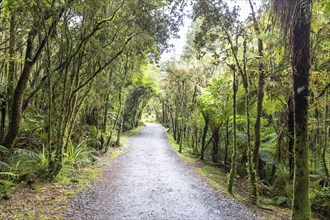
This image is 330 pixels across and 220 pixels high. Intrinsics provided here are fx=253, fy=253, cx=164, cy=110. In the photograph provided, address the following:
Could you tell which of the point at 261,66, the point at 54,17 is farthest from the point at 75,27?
the point at 261,66

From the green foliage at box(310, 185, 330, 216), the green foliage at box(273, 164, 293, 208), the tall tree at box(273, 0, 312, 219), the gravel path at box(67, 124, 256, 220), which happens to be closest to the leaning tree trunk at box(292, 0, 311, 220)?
the tall tree at box(273, 0, 312, 219)

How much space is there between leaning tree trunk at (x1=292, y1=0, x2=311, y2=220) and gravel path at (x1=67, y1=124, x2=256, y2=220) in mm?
1436

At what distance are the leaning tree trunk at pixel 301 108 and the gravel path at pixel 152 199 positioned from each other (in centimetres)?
144

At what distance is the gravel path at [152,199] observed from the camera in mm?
5391

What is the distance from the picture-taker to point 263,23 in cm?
673

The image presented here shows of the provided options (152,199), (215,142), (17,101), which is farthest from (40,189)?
(215,142)

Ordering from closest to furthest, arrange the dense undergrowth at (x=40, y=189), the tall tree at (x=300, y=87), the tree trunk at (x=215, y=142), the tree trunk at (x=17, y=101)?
the tall tree at (x=300, y=87) → the dense undergrowth at (x=40, y=189) → the tree trunk at (x=17, y=101) → the tree trunk at (x=215, y=142)

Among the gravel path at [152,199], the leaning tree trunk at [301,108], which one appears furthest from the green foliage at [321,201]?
the leaning tree trunk at [301,108]

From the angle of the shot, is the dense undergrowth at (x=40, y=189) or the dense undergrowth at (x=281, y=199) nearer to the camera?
the dense undergrowth at (x=40, y=189)

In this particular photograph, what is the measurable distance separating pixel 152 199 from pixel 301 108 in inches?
158

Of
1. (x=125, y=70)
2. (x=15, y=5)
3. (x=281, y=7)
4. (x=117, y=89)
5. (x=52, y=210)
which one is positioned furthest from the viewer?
(x=117, y=89)

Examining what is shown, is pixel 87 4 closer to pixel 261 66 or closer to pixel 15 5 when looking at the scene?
pixel 15 5

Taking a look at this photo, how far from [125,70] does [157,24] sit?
223 inches

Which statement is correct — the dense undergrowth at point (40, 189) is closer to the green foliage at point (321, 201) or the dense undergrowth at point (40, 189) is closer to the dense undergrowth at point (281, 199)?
the dense undergrowth at point (281, 199)
